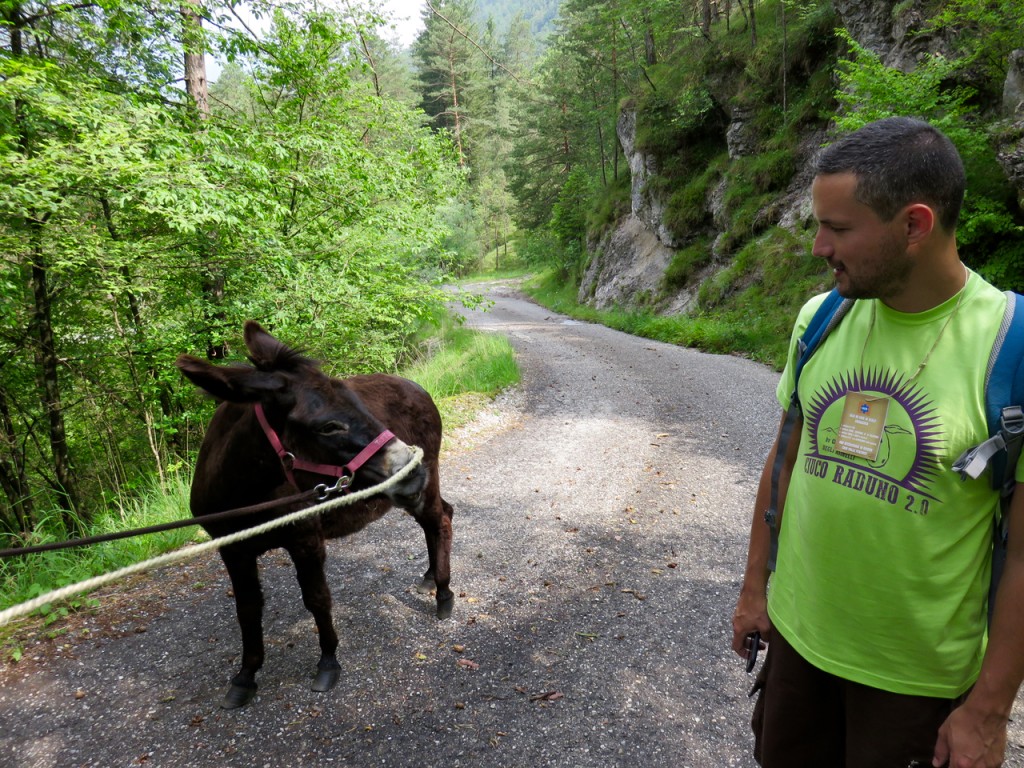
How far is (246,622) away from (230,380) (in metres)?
1.50

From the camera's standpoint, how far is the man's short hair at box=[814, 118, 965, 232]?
3.80 feet

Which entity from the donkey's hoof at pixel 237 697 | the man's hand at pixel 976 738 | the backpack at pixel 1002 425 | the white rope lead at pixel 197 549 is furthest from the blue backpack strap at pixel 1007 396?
the donkey's hoof at pixel 237 697

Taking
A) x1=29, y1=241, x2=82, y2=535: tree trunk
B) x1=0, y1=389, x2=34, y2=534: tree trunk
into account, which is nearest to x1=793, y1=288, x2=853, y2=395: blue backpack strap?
x1=29, y1=241, x2=82, y2=535: tree trunk

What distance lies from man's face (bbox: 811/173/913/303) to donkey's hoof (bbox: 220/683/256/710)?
325 cm

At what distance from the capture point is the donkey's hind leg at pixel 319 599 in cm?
273

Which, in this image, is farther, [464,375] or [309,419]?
[464,375]

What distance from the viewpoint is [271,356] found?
227 centimetres

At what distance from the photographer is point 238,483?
2.55m

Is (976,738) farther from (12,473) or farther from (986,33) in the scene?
(986,33)

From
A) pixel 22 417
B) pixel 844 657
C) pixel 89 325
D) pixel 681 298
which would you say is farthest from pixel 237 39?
pixel 681 298

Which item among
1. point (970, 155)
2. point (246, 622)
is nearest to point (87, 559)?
point (246, 622)

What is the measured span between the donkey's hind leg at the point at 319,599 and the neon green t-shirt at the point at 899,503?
7.44ft

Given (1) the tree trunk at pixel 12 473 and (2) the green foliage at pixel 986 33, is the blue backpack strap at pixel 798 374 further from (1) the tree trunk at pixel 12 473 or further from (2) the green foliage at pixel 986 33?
(2) the green foliage at pixel 986 33

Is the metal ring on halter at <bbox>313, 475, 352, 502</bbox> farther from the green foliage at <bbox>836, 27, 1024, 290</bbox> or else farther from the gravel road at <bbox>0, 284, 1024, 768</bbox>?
the green foliage at <bbox>836, 27, 1024, 290</bbox>
